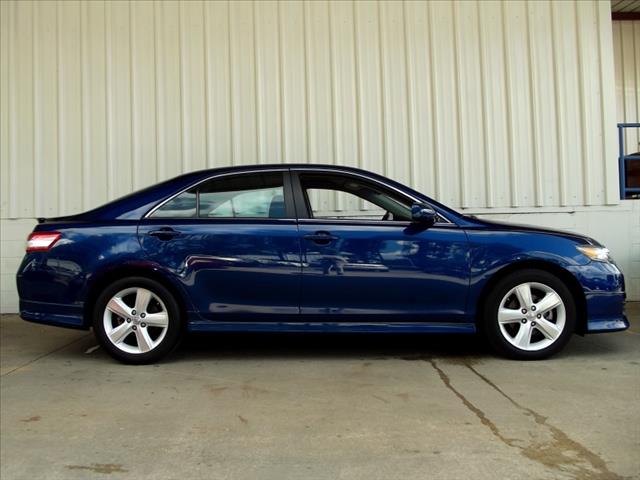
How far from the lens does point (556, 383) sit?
13.8 feet

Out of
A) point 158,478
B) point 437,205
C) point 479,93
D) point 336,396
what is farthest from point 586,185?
point 158,478

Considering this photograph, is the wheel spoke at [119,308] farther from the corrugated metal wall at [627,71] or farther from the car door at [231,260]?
the corrugated metal wall at [627,71]

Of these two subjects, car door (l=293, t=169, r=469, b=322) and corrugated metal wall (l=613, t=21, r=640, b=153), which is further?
corrugated metal wall (l=613, t=21, r=640, b=153)

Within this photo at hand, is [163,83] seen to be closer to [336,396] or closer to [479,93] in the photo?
[479,93]

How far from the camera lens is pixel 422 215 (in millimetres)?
4602

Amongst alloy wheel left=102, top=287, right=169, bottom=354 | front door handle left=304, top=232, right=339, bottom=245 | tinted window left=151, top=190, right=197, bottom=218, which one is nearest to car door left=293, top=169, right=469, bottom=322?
front door handle left=304, top=232, right=339, bottom=245

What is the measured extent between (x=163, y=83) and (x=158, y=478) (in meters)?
6.03

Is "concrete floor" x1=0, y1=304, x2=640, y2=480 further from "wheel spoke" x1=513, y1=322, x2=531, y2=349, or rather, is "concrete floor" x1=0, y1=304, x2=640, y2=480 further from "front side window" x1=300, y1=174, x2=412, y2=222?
"front side window" x1=300, y1=174, x2=412, y2=222

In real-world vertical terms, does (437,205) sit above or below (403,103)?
below

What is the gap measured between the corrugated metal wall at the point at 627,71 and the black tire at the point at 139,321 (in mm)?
8957

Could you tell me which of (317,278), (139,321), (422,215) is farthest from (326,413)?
(139,321)

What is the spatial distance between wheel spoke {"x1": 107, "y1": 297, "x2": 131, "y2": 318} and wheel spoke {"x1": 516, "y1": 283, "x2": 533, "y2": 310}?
3203mm

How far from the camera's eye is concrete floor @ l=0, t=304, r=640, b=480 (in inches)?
116

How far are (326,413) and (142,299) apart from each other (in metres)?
1.94
